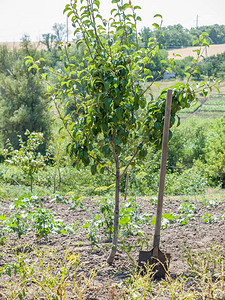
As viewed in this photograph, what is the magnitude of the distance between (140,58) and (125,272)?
2.00 meters

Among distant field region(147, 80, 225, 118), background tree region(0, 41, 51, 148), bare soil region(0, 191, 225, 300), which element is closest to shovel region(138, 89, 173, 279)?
bare soil region(0, 191, 225, 300)

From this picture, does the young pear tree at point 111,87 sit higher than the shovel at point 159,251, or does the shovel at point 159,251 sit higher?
the young pear tree at point 111,87

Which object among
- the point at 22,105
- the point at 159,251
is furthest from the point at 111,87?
the point at 22,105

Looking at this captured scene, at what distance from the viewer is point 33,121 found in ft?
60.6

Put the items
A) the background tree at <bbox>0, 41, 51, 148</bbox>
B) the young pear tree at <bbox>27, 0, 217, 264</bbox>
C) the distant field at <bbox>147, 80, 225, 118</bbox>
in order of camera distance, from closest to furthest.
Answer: the young pear tree at <bbox>27, 0, 217, 264</bbox> < the background tree at <bbox>0, 41, 51, 148</bbox> < the distant field at <bbox>147, 80, 225, 118</bbox>

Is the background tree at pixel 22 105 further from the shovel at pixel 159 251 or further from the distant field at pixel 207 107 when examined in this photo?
the distant field at pixel 207 107

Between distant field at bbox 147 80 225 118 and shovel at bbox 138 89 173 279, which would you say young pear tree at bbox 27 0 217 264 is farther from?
distant field at bbox 147 80 225 118

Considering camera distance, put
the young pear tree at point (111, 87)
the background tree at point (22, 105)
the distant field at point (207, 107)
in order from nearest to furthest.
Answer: the young pear tree at point (111, 87), the background tree at point (22, 105), the distant field at point (207, 107)

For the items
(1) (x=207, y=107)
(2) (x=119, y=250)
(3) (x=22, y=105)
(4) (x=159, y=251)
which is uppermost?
(3) (x=22, y=105)

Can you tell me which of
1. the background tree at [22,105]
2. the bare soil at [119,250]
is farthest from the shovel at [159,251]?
the background tree at [22,105]

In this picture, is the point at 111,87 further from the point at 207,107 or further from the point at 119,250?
the point at 207,107

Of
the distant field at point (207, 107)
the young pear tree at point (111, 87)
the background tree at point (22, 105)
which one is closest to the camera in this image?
the young pear tree at point (111, 87)

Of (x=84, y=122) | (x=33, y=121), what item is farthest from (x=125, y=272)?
(x=33, y=121)

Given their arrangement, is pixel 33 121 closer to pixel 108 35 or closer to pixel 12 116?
pixel 12 116
